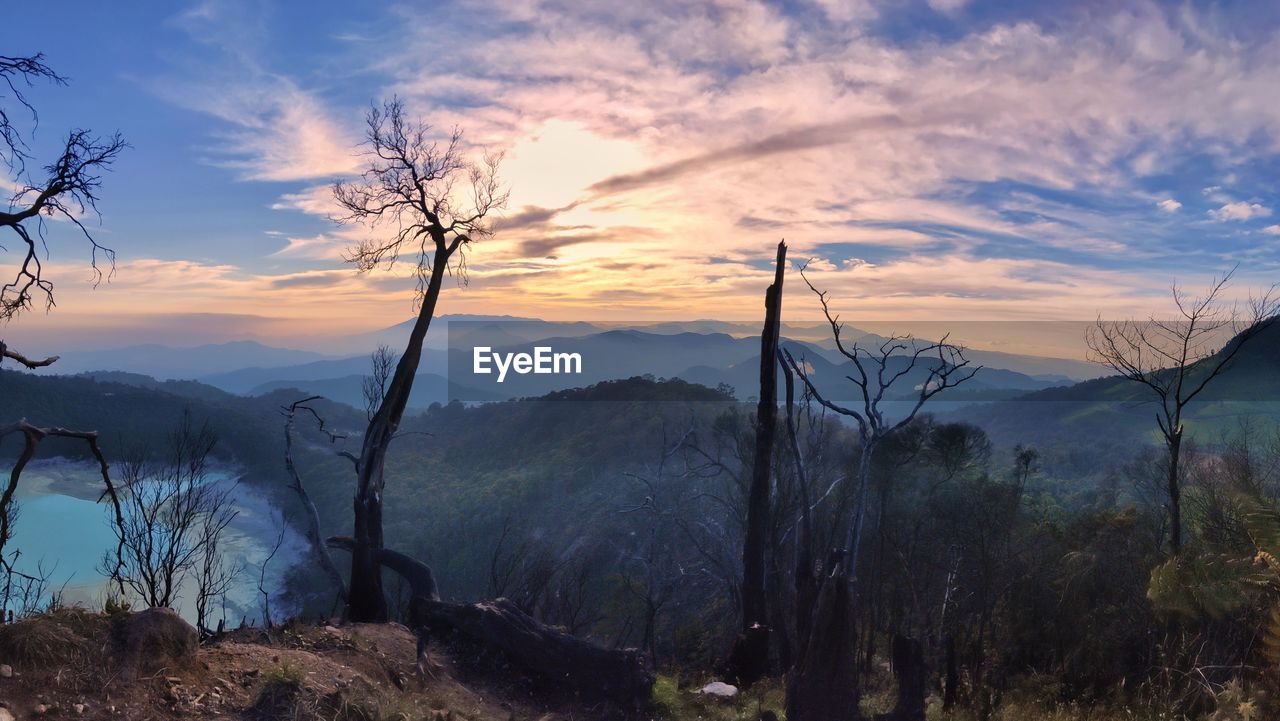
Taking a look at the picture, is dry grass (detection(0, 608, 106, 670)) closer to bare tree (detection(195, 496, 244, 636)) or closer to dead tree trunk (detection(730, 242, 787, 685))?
bare tree (detection(195, 496, 244, 636))

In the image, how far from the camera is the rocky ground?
796 centimetres

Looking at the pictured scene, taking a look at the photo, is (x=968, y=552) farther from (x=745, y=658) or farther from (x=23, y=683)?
(x=23, y=683)

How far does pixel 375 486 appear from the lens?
56.5ft

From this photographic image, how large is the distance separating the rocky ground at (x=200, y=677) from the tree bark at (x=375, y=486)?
13.7 feet

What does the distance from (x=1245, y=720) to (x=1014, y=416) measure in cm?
17372

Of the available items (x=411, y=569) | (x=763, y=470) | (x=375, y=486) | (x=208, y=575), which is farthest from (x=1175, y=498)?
(x=208, y=575)

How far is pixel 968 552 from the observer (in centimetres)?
2989

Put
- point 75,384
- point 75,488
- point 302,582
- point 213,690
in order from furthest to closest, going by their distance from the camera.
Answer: point 75,384 < point 75,488 < point 302,582 < point 213,690

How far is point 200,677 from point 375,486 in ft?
26.7

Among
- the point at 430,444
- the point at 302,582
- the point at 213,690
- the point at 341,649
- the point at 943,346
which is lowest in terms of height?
the point at 302,582

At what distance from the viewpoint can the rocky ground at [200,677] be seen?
796 cm

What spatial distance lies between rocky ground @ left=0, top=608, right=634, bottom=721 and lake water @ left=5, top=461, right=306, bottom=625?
103 m

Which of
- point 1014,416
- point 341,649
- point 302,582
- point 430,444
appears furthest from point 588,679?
point 1014,416

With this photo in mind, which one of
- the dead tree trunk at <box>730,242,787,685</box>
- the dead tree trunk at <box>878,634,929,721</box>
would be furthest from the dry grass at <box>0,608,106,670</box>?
the dead tree trunk at <box>730,242,787,685</box>
